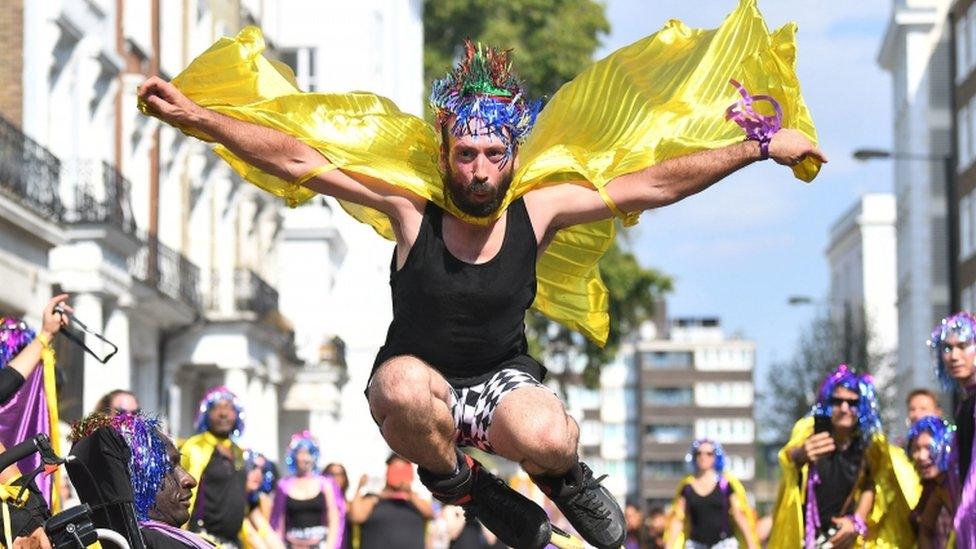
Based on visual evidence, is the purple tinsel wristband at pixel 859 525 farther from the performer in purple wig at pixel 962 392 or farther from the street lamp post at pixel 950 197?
the street lamp post at pixel 950 197

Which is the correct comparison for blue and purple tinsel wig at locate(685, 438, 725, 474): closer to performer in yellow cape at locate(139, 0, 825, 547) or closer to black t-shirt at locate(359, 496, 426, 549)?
black t-shirt at locate(359, 496, 426, 549)

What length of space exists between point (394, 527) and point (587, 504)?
857 cm

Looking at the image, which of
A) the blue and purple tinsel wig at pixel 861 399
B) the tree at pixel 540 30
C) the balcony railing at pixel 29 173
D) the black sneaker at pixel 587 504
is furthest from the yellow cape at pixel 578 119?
the tree at pixel 540 30

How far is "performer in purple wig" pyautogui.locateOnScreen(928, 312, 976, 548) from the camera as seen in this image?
1179cm

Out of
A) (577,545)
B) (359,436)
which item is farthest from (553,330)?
(577,545)

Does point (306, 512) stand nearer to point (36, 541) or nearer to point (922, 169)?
point (36, 541)

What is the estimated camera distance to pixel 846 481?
13.6 m

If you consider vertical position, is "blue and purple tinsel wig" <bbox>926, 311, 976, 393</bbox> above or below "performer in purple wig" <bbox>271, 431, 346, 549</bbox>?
above

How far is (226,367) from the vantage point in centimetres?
4047

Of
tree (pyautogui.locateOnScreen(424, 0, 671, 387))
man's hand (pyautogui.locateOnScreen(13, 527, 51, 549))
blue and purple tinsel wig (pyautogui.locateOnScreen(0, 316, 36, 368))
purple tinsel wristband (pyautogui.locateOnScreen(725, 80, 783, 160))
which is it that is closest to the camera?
man's hand (pyautogui.locateOnScreen(13, 527, 51, 549))

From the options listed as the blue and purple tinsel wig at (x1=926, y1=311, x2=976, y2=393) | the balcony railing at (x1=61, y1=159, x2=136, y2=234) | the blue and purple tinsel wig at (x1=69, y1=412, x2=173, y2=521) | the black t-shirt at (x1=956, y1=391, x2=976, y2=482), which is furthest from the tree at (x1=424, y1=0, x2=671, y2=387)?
the blue and purple tinsel wig at (x1=69, y1=412, x2=173, y2=521)

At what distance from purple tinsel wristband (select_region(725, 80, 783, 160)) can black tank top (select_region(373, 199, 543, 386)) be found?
960mm

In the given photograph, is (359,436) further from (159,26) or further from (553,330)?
(159,26)

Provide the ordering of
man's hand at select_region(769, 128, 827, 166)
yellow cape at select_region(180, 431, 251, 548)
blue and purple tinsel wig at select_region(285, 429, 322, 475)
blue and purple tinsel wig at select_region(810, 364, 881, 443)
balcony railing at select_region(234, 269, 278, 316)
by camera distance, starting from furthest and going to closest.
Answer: balcony railing at select_region(234, 269, 278, 316) < blue and purple tinsel wig at select_region(285, 429, 322, 475) < yellow cape at select_region(180, 431, 251, 548) < blue and purple tinsel wig at select_region(810, 364, 881, 443) < man's hand at select_region(769, 128, 827, 166)
